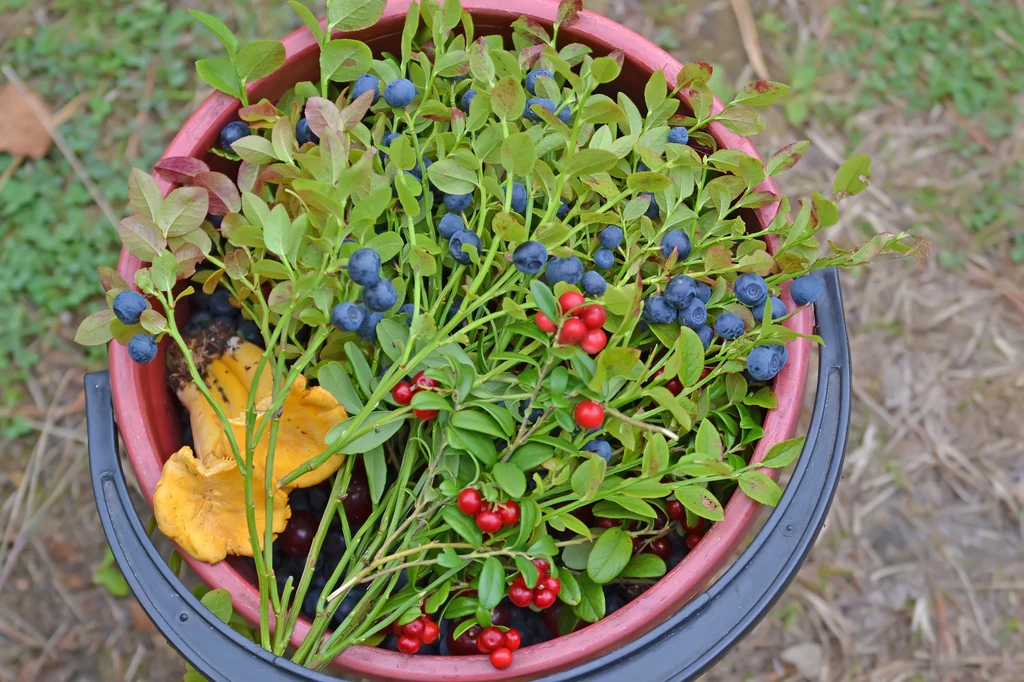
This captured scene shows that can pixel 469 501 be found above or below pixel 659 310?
below

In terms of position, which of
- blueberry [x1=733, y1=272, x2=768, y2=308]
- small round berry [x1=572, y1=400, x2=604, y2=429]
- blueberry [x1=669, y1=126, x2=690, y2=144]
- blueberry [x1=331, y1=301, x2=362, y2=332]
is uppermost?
blueberry [x1=669, y1=126, x2=690, y2=144]

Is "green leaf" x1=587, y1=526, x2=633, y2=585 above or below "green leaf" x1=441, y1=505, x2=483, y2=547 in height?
below

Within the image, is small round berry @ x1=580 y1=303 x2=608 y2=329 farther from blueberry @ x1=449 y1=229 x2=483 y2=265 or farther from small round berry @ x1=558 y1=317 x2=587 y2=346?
blueberry @ x1=449 y1=229 x2=483 y2=265

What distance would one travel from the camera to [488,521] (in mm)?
732

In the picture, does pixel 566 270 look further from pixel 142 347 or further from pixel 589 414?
pixel 142 347

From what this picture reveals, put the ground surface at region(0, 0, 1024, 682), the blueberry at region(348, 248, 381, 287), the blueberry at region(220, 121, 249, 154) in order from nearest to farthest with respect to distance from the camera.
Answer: the blueberry at region(348, 248, 381, 287), the blueberry at region(220, 121, 249, 154), the ground surface at region(0, 0, 1024, 682)

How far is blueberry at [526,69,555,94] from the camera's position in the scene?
83cm

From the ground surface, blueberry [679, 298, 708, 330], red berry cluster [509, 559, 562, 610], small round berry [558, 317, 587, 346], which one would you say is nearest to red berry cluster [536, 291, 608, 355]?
small round berry [558, 317, 587, 346]

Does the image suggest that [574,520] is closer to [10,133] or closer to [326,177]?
[326,177]

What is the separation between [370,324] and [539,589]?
0.30 metres

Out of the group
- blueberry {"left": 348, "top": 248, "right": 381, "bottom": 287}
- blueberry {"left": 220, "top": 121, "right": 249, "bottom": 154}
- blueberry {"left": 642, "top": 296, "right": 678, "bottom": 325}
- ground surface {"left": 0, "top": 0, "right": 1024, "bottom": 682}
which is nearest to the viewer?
blueberry {"left": 348, "top": 248, "right": 381, "bottom": 287}

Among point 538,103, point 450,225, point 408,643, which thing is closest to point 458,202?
point 450,225

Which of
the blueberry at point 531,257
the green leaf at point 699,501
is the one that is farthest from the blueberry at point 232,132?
the green leaf at point 699,501

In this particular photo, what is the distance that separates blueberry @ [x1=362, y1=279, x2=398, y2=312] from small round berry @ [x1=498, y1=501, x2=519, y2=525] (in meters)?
0.21
